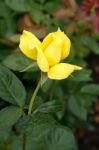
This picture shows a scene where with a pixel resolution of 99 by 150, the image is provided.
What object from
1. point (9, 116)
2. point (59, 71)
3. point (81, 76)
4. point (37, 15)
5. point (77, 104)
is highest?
point (59, 71)

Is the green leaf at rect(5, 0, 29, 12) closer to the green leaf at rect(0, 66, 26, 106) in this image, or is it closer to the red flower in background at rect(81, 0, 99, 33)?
the red flower in background at rect(81, 0, 99, 33)

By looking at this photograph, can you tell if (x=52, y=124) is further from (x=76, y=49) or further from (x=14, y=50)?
(x=76, y=49)

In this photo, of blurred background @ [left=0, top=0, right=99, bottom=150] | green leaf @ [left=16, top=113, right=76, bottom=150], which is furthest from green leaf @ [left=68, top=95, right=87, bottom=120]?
green leaf @ [left=16, top=113, right=76, bottom=150]

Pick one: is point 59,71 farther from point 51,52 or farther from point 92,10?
point 92,10

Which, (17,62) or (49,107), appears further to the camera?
(17,62)

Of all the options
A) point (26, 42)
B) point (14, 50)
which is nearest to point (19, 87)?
point (26, 42)

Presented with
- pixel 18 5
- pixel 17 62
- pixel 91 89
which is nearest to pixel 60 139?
pixel 17 62
